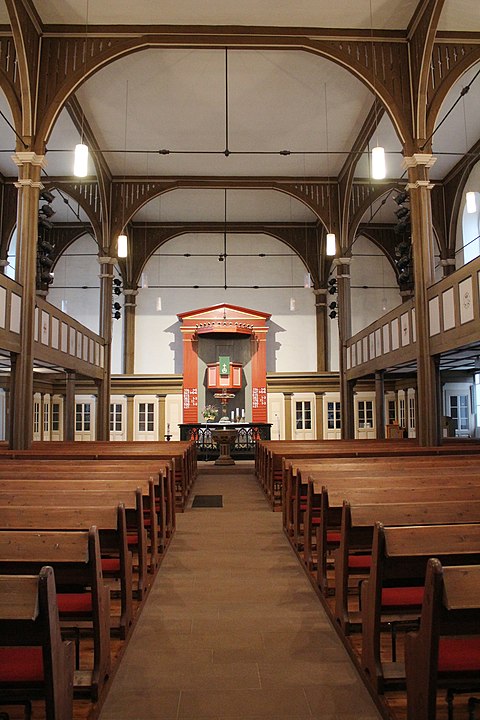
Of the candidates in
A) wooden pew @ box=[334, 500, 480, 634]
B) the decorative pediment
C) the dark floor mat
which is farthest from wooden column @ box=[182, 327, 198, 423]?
wooden pew @ box=[334, 500, 480, 634]

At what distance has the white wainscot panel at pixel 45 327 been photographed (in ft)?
36.2

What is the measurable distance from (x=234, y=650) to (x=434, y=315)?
7.55 meters

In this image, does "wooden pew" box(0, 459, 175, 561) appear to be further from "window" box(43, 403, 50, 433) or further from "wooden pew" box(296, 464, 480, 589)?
"window" box(43, 403, 50, 433)

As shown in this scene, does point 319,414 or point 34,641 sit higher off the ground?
point 319,414

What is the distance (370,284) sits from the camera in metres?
21.4

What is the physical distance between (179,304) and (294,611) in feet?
58.8

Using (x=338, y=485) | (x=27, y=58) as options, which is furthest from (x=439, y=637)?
(x=27, y=58)

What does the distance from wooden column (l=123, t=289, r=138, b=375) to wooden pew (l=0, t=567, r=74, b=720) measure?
1861 centimetres

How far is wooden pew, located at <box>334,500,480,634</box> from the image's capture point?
3154mm

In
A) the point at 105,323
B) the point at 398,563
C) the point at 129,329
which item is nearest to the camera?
the point at 398,563

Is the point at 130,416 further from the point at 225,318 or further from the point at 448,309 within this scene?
the point at 448,309

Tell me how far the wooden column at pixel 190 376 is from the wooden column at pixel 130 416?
1752 mm

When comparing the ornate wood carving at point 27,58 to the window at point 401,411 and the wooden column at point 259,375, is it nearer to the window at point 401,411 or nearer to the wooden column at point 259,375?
the wooden column at point 259,375

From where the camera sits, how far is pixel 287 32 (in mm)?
10172
